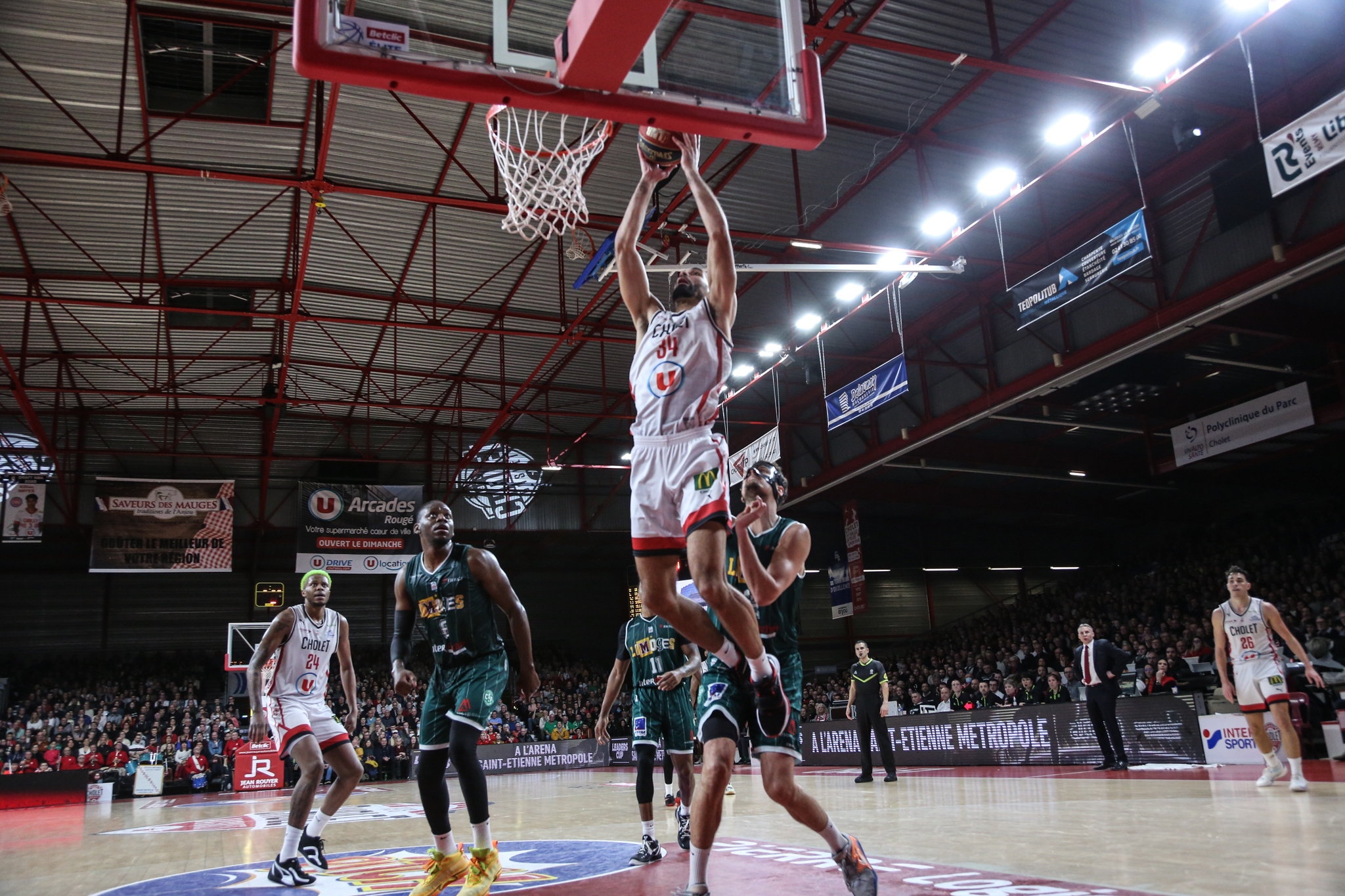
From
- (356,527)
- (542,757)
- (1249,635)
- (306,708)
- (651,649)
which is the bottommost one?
(542,757)

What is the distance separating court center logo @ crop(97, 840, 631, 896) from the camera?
5.62 metres

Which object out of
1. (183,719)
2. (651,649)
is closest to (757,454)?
(651,649)

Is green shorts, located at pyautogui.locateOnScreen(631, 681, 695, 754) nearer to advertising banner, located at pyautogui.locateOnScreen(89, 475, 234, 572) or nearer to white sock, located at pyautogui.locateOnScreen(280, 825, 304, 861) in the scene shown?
white sock, located at pyautogui.locateOnScreen(280, 825, 304, 861)

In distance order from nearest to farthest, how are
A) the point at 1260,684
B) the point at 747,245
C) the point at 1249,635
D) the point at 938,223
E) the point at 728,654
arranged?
the point at 728,654 → the point at 1260,684 → the point at 1249,635 → the point at 938,223 → the point at 747,245

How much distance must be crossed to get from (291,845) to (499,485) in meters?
26.0

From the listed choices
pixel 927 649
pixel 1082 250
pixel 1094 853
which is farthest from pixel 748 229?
pixel 927 649

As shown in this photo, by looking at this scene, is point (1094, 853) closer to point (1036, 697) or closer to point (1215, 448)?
point (1036, 697)

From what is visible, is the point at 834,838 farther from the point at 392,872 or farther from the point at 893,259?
the point at 893,259

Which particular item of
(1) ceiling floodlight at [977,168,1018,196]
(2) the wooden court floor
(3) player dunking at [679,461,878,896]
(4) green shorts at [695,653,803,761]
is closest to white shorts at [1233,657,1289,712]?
(2) the wooden court floor

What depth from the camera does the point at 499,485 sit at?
31875 millimetres

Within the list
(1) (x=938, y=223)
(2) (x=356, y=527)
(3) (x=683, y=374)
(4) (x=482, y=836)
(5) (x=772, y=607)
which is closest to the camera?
(3) (x=683, y=374)

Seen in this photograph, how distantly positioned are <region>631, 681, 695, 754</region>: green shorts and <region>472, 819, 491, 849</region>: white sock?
7.79ft

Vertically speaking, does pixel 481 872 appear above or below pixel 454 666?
below

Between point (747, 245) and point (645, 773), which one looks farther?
point (747, 245)
